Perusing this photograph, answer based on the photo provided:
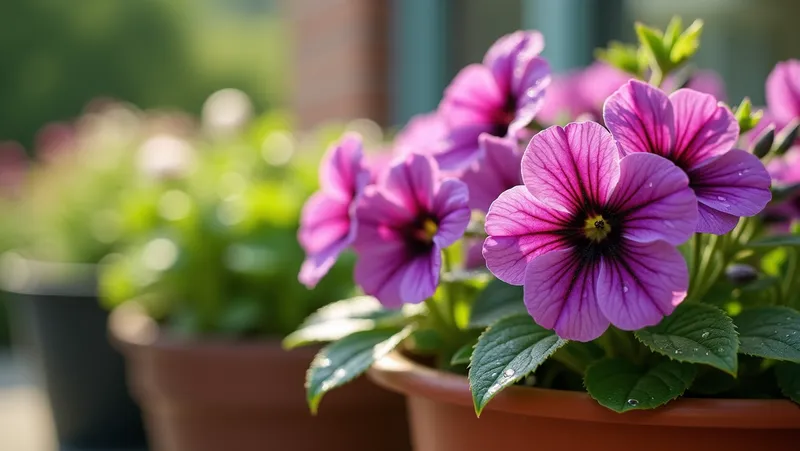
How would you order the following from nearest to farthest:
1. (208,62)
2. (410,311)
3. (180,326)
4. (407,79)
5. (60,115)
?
(410,311)
(180,326)
(407,79)
(60,115)
(208,62)

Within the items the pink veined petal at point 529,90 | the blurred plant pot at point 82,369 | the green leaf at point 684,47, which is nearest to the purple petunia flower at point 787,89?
the green leaf at point 684,47

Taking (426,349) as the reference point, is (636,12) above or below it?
above

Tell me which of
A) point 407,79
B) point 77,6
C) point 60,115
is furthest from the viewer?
point 77,6

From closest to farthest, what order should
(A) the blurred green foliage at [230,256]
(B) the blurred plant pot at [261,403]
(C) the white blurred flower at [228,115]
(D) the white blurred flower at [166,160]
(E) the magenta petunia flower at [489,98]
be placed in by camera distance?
(E) the magenta petunia flower at [489,98] < (B) the blurred plant pot at [261,403] < (A) the blurred green foliage at [230,256] < (D) the white blurred flower at [166,160] < (C) the white blurred flower at [228,115]

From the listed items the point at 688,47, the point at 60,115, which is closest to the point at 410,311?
the point at 688,47

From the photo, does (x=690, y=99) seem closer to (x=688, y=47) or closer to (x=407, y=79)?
(x=688, y=47)

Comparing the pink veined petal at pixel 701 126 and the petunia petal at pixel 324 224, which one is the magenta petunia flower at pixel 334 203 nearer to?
the petunia petal at pixel 324 224

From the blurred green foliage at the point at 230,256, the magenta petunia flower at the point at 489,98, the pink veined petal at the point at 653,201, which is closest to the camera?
the pink veined petal at the point at 653,201

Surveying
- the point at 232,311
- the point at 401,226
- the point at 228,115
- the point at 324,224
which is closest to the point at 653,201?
the point at 401,226
